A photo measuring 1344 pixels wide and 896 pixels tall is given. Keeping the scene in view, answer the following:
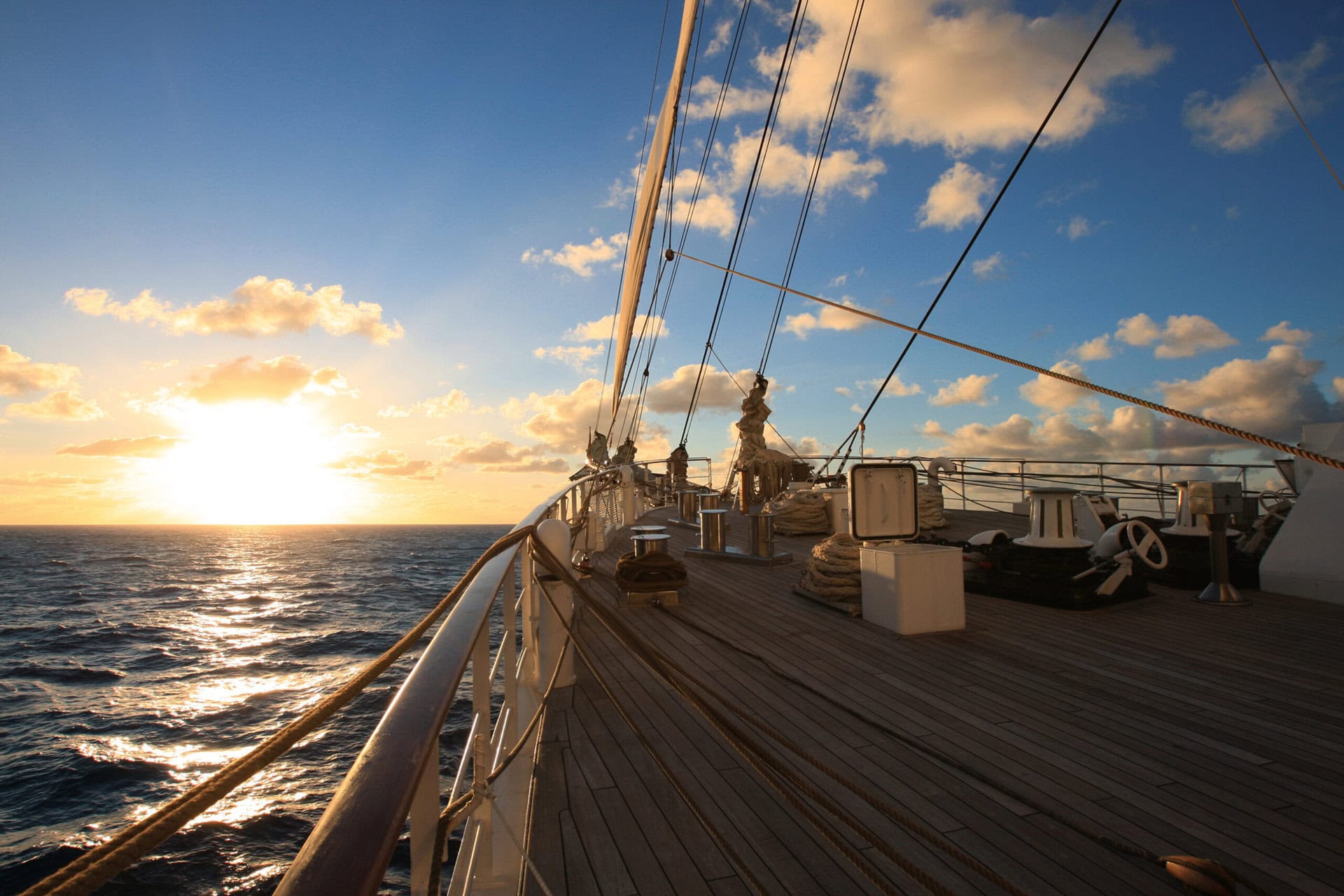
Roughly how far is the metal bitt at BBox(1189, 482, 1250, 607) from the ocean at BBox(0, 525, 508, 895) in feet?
22.1

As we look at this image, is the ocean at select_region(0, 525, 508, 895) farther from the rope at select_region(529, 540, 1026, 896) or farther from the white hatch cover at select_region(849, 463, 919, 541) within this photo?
the white hatch cover at select_region(849, 463, 919, 541)

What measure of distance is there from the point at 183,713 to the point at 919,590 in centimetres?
1505

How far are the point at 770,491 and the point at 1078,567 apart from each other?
6.96 m

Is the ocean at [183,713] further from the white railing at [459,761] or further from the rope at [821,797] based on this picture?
the rope at [821,797]

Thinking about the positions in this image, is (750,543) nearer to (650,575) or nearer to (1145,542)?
(650,575)

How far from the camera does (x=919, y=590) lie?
16.2 feet

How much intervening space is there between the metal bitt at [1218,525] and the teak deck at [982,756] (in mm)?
646

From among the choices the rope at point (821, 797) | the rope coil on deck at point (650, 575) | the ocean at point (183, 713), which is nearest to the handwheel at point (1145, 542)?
the rope coil on deck at point (650, 575)

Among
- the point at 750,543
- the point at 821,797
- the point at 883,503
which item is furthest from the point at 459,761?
the point at 750,543

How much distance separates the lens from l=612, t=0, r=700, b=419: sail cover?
10.2 m

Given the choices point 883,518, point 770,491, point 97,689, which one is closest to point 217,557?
point 97,689

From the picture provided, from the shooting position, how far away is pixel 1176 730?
319 cm

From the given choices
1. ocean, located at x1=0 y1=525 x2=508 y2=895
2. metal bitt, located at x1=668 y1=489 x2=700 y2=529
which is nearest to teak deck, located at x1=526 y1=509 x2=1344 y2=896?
ocean, located at x1=0 y1=525 x2=508 y2=895

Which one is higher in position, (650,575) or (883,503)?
(883,503)
